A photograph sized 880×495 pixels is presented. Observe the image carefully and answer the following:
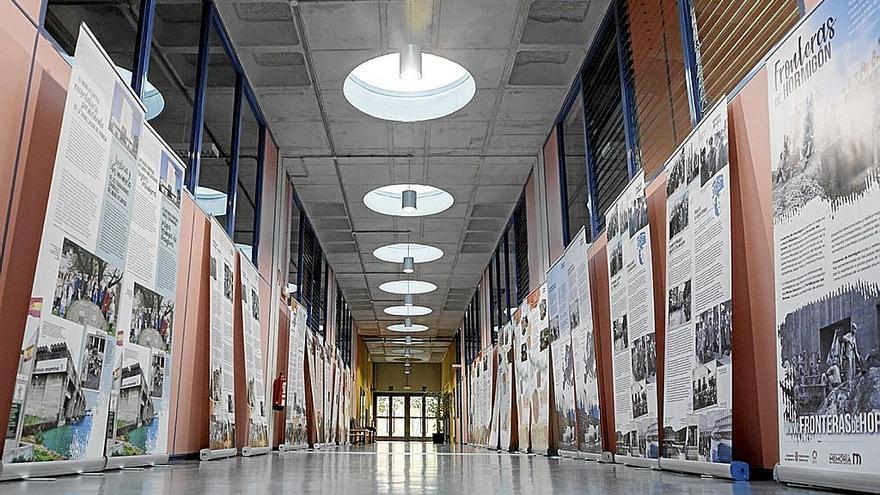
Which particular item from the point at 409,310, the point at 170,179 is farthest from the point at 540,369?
the point at 409,310

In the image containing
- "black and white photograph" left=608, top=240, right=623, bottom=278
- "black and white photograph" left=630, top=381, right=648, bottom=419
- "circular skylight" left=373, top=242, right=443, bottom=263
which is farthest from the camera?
"circular skylight" left=373, top=242, right=443, bottom=263

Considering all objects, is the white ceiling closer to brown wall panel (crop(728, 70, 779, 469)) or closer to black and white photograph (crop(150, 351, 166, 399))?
brown wall panel (crop(728, 70, 779, 469))

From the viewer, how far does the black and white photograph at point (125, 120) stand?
4.10m

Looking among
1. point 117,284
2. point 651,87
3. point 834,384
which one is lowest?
point 834,384

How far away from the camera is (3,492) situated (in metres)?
2.54

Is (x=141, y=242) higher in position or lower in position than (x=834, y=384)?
higher

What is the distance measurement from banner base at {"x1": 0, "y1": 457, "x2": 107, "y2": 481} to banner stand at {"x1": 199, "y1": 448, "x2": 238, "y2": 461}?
6.66 feet

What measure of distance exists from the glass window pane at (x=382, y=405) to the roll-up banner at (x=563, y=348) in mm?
29873

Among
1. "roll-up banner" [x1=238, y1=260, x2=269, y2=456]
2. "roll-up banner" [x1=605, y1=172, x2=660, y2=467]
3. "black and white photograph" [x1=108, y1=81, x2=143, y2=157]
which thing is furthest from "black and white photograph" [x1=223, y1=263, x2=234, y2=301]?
"roll-up banner" [x1=605, y1=172, x2=660, y2=467]

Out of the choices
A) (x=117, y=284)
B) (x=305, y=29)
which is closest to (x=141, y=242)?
(x=117, y=284)

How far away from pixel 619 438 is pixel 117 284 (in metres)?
3.80

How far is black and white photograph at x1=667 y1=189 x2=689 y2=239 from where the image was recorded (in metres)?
4.30

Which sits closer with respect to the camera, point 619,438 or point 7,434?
point 7,434

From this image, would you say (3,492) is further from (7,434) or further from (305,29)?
(305,29)
